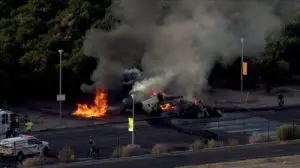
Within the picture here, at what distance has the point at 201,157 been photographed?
4744 centimetres

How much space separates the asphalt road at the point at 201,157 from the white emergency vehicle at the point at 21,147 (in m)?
4.04

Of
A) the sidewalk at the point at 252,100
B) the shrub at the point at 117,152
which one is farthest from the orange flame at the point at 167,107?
the shrub at the point at 117,152

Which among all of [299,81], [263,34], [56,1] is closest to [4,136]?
[263,34]

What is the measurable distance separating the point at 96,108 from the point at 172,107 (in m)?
7.43

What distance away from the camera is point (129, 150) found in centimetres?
4900

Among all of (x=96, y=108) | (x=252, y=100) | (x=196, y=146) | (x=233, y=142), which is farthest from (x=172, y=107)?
(x=252, y=100)

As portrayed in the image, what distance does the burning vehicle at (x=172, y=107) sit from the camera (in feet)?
212

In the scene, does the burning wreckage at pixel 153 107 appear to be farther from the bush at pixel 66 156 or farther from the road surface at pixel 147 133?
the bush at pixel 66 156

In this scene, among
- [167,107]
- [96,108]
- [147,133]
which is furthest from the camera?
[96,108]

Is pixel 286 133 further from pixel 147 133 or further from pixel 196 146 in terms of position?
pixel 147 133

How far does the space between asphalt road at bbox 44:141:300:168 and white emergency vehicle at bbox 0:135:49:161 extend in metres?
4.04

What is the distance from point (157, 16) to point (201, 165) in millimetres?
20029

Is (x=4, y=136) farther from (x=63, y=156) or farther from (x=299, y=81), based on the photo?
(x=299, y=81)

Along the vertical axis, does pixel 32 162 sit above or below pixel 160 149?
below
